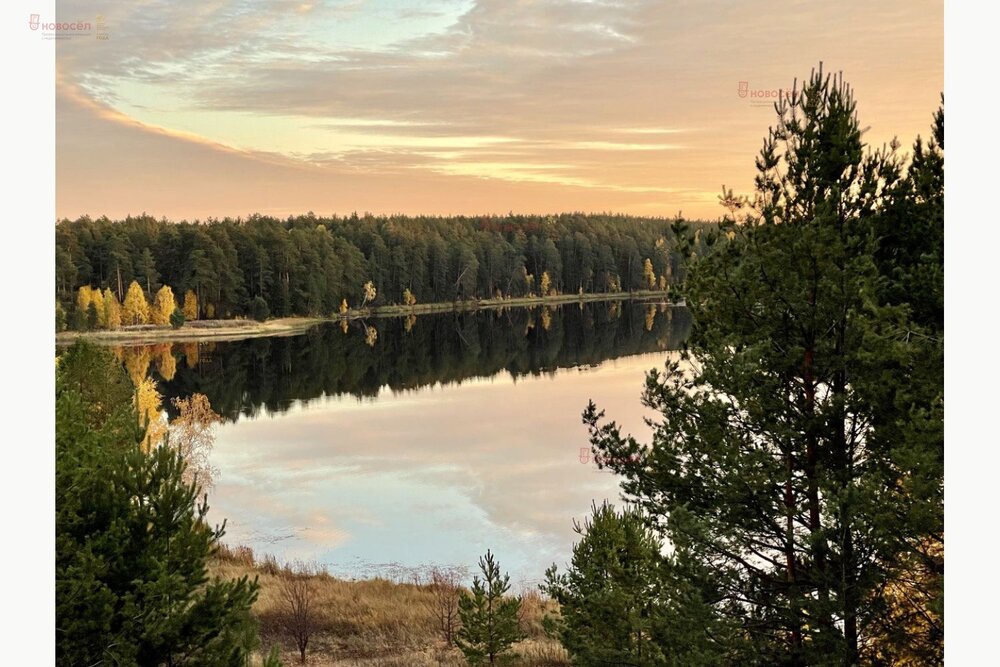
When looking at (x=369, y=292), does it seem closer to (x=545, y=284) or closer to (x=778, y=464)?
(x=545, y=284)

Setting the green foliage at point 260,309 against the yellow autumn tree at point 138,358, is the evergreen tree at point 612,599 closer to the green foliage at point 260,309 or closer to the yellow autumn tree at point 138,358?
the yellow autumn tree at point 138,358

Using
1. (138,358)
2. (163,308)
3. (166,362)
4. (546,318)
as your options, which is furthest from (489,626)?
(546,318)

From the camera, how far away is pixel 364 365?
6494 cm

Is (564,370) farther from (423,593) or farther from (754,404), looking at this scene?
(754,404)

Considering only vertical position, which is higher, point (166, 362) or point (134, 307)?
point (134, 307)

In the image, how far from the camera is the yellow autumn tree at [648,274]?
11769cm

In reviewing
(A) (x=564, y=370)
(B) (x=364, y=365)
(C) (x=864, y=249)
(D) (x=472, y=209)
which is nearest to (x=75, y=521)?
(C) (x=864, y=249)

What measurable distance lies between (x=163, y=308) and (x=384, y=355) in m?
23.1

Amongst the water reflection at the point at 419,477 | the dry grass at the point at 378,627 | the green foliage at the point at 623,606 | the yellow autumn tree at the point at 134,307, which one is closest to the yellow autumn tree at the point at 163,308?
Answer: the yellow autumn tree at the point at 134,307

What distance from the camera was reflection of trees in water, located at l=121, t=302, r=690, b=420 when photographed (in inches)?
2216

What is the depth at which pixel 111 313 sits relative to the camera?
7106 centimetres
